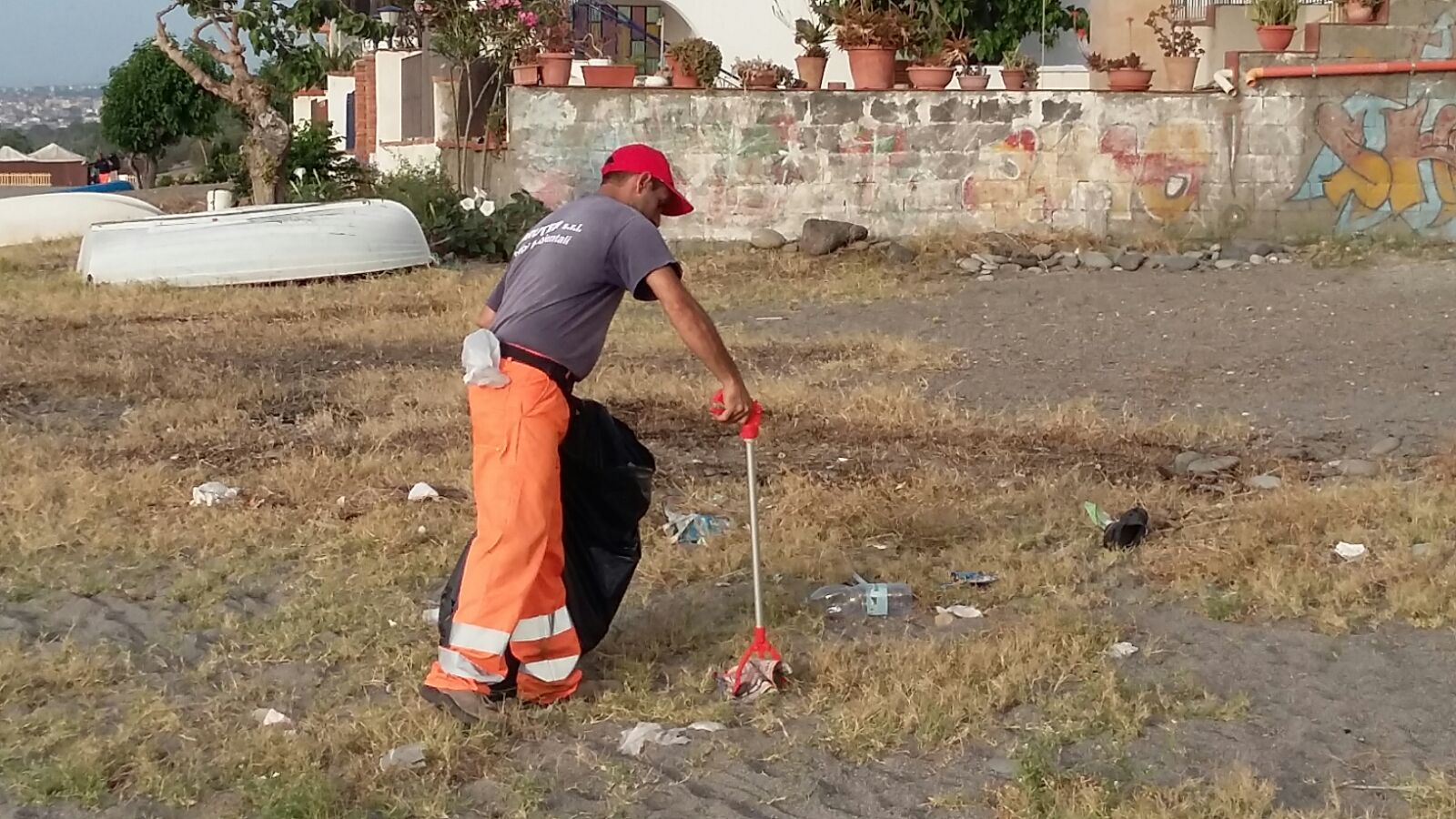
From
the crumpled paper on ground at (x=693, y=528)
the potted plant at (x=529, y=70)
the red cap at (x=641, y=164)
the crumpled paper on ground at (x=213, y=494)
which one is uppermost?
the potted plant at (x=529, y=70)

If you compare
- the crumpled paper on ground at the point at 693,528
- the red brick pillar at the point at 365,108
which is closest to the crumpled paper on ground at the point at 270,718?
the crumpled paper on ground at the point at 693,528

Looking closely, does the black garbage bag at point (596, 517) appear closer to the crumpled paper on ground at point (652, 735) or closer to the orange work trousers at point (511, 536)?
the orange work trousers at point (511, 536)

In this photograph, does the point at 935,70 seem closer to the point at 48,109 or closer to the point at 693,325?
the point at 693,325

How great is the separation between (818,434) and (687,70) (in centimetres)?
847

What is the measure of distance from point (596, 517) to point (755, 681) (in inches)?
26.6

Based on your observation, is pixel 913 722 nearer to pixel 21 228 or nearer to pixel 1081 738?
pixel 1081 738

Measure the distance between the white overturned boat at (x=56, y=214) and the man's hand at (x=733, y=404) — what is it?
1642 cm

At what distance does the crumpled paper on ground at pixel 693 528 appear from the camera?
6254 millimetres

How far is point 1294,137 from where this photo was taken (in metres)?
14.8

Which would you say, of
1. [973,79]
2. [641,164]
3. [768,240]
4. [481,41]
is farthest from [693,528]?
[481,41]

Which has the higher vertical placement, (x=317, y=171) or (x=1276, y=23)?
(x=1276, y=23)

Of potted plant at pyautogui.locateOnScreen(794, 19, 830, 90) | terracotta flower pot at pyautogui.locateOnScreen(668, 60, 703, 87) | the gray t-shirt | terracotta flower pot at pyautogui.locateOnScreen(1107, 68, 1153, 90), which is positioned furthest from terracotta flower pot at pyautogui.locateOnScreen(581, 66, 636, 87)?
the gray t-shirt

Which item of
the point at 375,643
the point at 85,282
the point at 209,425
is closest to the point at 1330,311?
the point at 209,425

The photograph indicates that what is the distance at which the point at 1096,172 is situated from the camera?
1528 centimetres
